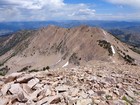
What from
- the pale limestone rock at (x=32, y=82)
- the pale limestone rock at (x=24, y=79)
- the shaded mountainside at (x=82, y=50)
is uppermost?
the pale limestone rock at (x=24, y=79)

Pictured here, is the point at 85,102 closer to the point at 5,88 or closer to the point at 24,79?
the point at 24,79

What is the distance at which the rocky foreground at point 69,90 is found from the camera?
19.2 m

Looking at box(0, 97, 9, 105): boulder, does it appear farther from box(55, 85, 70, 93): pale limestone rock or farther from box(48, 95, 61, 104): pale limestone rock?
box(55, 85, 70, 93): pale limestone rock

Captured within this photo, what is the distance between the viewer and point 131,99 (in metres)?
20.8

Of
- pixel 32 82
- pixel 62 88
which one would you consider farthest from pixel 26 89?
pixel 62 88

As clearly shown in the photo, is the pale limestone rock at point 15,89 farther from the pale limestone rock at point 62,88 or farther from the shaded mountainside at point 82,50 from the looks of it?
the shaded mountainside at point 82,50

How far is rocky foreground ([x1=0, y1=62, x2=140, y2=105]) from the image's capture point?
1919 cm

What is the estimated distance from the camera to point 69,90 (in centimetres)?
2092

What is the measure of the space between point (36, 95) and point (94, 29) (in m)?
148

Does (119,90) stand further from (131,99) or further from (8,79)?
(8,79)

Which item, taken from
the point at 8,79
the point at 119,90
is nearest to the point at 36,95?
the point at 8,79

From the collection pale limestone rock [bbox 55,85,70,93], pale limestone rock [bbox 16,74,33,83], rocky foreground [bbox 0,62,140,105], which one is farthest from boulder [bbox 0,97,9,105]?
pale limestone rock [bbox 55,85,70,93]

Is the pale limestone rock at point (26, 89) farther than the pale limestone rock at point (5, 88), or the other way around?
the pale limestone rock at point (26, 89)

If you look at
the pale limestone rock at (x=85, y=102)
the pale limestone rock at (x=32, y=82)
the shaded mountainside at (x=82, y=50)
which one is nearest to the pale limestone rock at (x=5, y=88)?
the pale limestone rock at (x=32, y=82)
